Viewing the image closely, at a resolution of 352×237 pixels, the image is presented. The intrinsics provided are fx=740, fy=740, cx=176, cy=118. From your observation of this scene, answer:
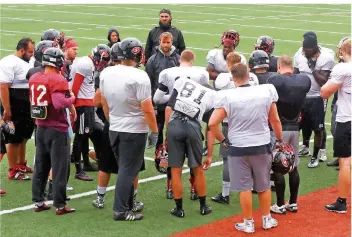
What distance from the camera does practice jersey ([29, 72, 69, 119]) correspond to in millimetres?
8289

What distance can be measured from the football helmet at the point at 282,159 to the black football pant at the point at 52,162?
2402 mm

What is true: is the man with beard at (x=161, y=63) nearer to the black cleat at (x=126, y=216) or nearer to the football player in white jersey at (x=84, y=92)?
the football player in white jersey at (x=84, y=92)

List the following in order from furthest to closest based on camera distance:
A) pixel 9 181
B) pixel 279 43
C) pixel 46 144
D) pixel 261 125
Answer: pixel 279 43 < pixel 9 181 < pixel 46 144 < pixel 261 125

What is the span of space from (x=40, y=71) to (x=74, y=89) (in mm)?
907

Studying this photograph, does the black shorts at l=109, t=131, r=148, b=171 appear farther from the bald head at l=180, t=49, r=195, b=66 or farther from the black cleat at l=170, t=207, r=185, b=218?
the bald head at l=180, t=49, r=195, b=66

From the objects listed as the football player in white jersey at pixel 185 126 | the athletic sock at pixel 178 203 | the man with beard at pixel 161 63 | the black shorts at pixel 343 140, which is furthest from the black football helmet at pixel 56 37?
the black shorts at pixel 343 140

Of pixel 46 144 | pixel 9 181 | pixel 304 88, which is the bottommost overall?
pixel 9 181

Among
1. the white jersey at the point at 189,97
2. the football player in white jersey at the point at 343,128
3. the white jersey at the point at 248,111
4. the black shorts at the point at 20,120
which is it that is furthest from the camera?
the black shorts at the point at 20,120

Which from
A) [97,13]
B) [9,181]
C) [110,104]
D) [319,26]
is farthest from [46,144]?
[97,13]

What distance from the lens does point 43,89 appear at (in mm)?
8312

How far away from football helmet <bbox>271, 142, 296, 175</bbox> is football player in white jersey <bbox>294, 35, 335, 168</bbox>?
7.51 ft

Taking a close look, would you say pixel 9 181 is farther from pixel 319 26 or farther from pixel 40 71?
pixel 319 26

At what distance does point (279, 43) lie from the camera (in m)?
23.6

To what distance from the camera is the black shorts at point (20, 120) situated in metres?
9.88
